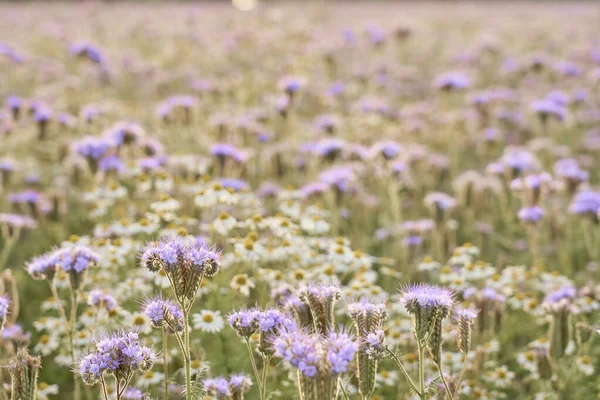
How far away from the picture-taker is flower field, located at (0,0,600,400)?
3.23 m

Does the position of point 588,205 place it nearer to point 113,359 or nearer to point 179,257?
point 179,257

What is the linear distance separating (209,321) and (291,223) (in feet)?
4.59

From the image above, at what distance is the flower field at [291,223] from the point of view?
3.23 meters

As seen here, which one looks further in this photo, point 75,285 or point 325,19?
point 325,19

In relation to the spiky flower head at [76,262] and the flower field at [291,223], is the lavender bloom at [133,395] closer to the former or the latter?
the flower field at [291,223]

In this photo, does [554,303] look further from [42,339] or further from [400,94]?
[400,94]

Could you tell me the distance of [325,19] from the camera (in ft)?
65.3

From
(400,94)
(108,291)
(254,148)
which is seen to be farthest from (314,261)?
(400,94)

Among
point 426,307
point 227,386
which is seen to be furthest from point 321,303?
point 227,386

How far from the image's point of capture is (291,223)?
18.1 feet

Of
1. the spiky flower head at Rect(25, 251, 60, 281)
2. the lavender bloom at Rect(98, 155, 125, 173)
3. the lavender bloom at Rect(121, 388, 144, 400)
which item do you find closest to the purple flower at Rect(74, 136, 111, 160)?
the lavender bloom at Rect(98, 155, 125, 173)

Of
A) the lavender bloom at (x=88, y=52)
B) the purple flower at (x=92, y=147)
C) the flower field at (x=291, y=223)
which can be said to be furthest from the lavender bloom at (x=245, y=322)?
the lavender bloom at (x=88, y=52)

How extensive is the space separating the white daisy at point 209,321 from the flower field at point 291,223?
27 mm

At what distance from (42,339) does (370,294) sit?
252 cm
